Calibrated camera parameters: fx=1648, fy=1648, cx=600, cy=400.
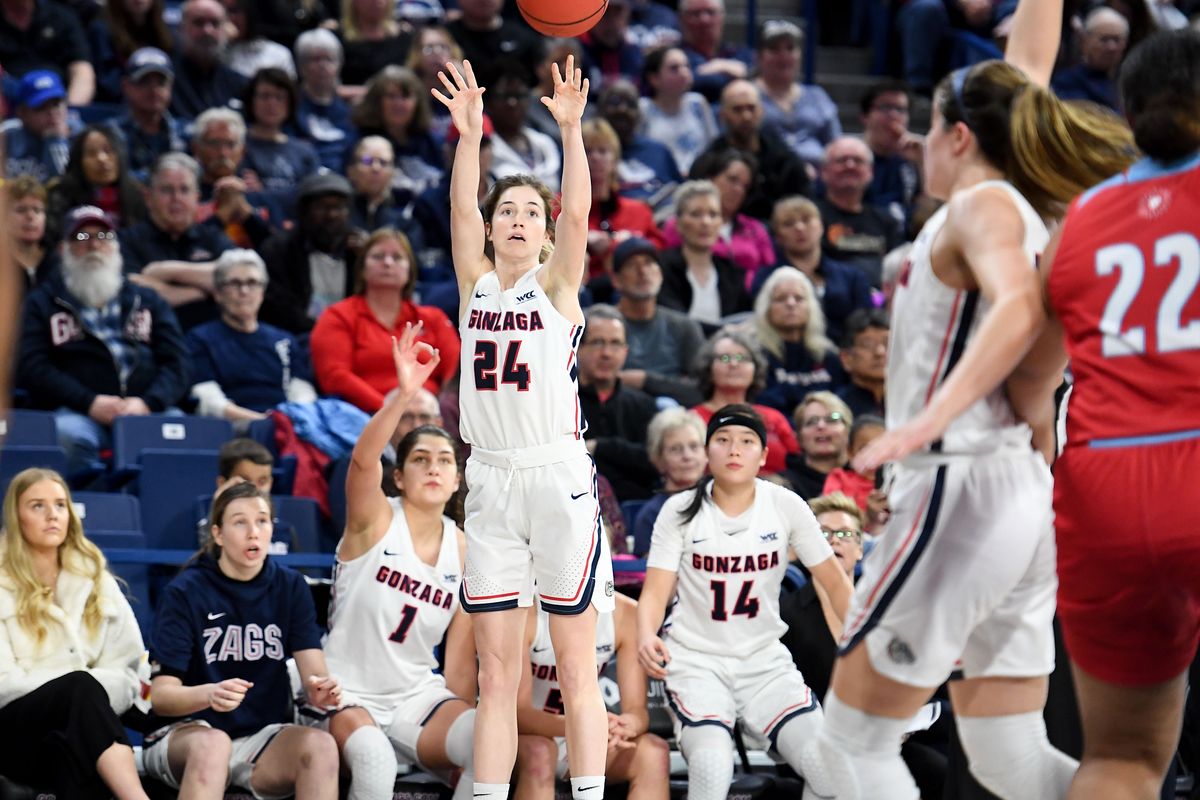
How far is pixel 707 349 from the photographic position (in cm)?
898

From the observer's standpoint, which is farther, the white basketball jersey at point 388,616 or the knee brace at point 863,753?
the white basketball jersey at point 388,616

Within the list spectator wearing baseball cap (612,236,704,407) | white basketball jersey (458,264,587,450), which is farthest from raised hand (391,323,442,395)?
spectator wearing baseball cap (612,236,704,407)

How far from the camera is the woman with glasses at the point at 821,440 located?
27.8ft

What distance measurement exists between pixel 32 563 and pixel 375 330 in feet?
9.60

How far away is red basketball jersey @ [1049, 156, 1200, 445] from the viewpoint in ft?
11.8

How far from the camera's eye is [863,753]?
3.88 meters

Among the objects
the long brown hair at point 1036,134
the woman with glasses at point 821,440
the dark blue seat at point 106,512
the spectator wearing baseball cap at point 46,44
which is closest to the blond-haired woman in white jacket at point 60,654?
the dark blue seat at point 106,512

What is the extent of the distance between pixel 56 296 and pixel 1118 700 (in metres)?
6.45

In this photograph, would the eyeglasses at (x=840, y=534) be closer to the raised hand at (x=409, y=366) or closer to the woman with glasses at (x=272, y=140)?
the raised hand at (x=409, y=366)

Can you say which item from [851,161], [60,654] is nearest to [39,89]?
[60,654]

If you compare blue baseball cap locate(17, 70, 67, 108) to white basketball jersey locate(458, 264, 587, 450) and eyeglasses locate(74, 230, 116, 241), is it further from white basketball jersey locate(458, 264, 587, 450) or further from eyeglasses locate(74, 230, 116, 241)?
white basketball jersey locate(458, 264, 587, 450)

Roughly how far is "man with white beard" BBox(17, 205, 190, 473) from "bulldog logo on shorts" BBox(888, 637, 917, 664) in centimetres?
555

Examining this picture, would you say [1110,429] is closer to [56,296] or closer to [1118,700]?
[1118,700]

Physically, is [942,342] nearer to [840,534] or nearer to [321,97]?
[840,534]
